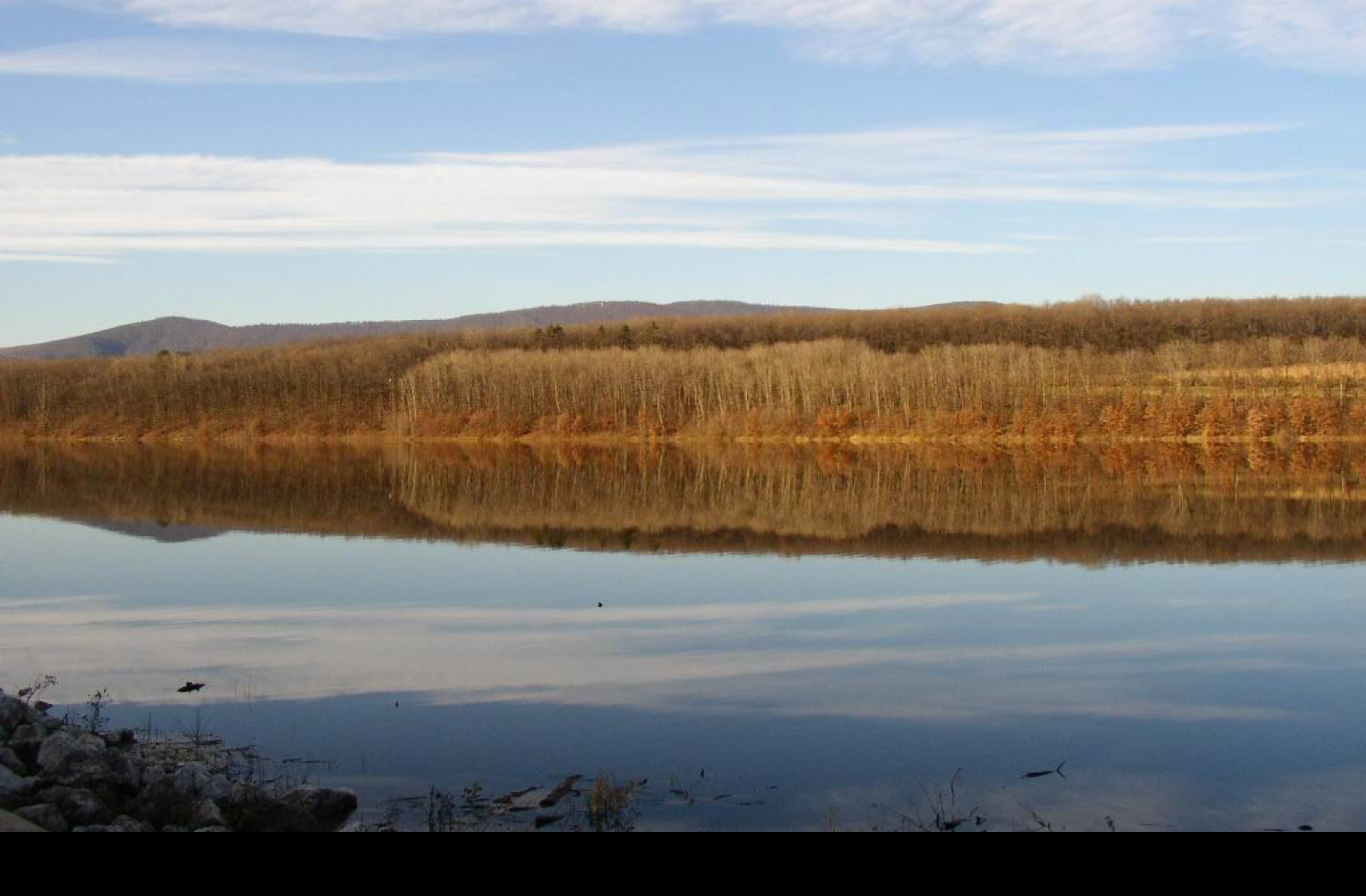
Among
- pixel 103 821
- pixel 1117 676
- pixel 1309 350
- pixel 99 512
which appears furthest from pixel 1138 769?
pixel 1309 350

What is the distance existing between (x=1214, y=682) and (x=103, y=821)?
9070 millimetres

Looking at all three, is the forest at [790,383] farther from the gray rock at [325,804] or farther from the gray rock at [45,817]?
the gray rock at [45,817]

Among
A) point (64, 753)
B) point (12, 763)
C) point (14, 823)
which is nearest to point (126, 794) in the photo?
point (64, 753)

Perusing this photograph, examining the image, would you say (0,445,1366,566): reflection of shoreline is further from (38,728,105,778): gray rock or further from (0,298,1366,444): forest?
(38,728,105,778): gray rock

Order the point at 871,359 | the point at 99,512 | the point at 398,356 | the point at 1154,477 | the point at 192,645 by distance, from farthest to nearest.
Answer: the point at 398,356 → the point at 871,359 → the point at 1154,477 → the point at 99,512 → the point at 192,645

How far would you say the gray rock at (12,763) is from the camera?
8297 millimetres

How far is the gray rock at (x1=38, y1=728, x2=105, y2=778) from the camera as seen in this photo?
27.2 ft

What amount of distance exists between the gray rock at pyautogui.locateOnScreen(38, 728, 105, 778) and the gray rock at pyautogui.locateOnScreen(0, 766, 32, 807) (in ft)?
0.84

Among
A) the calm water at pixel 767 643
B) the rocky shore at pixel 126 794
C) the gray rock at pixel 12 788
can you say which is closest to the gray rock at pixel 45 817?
the rocky shore at pixel 126 794

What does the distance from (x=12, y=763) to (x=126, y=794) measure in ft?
2.62

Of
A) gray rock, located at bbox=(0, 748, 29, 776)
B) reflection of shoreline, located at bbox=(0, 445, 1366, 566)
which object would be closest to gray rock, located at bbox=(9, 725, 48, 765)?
gray rock, located at bbox=(0, 748, 29, 776)

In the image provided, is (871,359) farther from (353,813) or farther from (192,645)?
(353,813)
